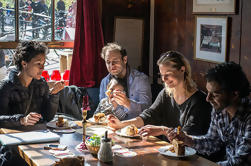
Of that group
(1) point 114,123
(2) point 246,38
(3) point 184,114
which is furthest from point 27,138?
(2) point 246,38

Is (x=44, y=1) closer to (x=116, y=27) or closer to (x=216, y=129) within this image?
(x=116, y=27)

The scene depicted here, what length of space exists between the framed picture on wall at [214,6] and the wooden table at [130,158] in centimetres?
163

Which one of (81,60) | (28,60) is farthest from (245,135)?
(81,60)

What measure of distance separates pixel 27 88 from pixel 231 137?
1.80m

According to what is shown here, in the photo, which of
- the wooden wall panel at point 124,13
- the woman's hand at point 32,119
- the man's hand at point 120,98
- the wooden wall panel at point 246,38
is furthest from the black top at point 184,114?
the wooden wall panel at point 124,13

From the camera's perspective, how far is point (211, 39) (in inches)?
161

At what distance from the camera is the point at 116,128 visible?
123 inches

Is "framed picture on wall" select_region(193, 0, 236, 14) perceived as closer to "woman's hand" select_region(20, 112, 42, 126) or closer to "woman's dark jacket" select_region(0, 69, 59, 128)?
"woman's dark jacket" select_region(0, 69, 59, 128)

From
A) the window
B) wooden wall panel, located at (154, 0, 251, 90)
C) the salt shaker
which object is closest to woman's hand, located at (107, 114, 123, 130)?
the salt shaker

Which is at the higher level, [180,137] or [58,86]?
[58,86]

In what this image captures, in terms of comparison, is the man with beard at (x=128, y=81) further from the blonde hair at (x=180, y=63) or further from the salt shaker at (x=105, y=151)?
the salt shaker at (x=105, y=151)

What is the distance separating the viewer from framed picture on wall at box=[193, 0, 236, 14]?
12.4 feet

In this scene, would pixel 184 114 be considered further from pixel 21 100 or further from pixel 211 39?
pixel 21 100

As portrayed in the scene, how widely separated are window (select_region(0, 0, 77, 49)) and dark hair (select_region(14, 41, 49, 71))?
106 cm
